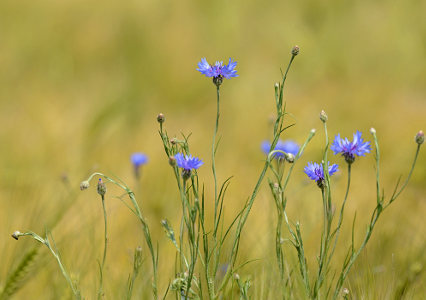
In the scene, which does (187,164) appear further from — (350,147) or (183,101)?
(183,101)

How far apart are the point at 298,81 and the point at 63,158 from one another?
42.5 inches

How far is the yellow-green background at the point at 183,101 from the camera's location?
150cm

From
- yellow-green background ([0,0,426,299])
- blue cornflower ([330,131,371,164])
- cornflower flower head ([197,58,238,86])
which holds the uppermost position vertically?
yellow-green background ([0,0,426,299])

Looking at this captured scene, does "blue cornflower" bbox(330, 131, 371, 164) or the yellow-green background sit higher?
the yellow-green background

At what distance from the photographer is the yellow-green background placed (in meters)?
1.50

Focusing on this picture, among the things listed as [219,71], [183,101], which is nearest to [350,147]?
[219,71]

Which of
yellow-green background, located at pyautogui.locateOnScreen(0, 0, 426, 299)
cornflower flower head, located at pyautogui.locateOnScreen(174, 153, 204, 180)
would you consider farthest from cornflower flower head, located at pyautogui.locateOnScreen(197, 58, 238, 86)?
yellow-green background, located at pyautogui.locateOnScreen(0, 0, 426, 299)

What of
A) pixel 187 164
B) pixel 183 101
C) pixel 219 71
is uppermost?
pixel 183 101

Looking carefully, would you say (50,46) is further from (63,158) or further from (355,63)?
(355,63)

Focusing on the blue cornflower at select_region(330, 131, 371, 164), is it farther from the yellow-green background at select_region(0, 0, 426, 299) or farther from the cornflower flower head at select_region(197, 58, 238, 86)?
the yellow-green background at select_region(0, 0, 426, 299)

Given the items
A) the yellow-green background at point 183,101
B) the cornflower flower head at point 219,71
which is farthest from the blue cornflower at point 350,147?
the yellow-green background at point 183,101

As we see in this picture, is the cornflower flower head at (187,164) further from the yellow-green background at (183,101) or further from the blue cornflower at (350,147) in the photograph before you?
the yellow-green background at (183,101)

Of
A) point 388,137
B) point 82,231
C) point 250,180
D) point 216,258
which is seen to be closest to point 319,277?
point 216,258

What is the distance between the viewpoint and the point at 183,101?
234 centimetres
